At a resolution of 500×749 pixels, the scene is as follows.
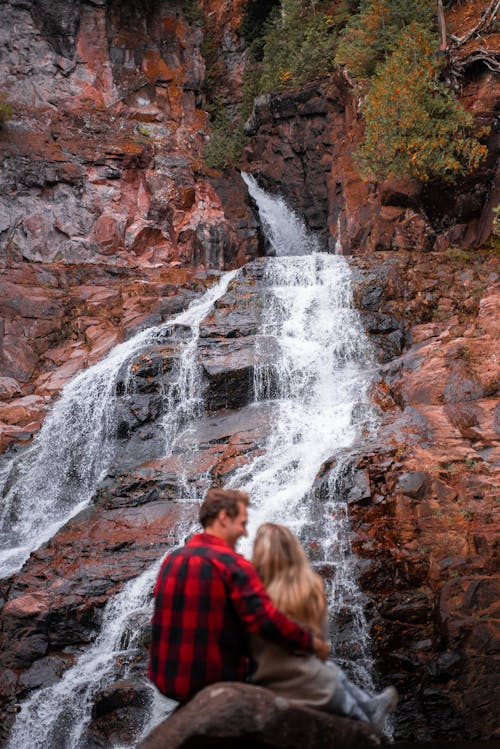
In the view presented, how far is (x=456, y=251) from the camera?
1709 centimetres

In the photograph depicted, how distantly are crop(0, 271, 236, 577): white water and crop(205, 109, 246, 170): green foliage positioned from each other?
1194cm

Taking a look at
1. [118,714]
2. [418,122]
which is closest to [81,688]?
[118,714]

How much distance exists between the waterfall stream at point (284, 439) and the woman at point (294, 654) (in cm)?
487

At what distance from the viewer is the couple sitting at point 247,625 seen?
3.38 meters

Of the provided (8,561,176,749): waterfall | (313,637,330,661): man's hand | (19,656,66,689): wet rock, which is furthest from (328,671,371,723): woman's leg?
(19,656,66,689): wet rock

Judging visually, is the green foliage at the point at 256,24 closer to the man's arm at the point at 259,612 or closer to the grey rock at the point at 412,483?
the grey rock at the point at 412,483

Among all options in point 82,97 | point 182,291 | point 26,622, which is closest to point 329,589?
point 26,622

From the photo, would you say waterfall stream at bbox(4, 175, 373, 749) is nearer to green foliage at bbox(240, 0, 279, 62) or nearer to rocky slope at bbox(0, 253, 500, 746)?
rocky slope at bbox(0, 253, 500, 746)

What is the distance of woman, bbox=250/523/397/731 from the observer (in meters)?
3.45

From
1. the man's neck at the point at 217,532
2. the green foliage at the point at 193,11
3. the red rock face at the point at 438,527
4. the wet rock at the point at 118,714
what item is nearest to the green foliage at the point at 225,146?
the green foliage at the point at 193,11

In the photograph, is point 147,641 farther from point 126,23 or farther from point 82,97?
point 126,23

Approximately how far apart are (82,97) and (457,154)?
15495 millimetres

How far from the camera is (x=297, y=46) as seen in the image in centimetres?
2698

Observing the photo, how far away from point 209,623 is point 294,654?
1.48 feet
